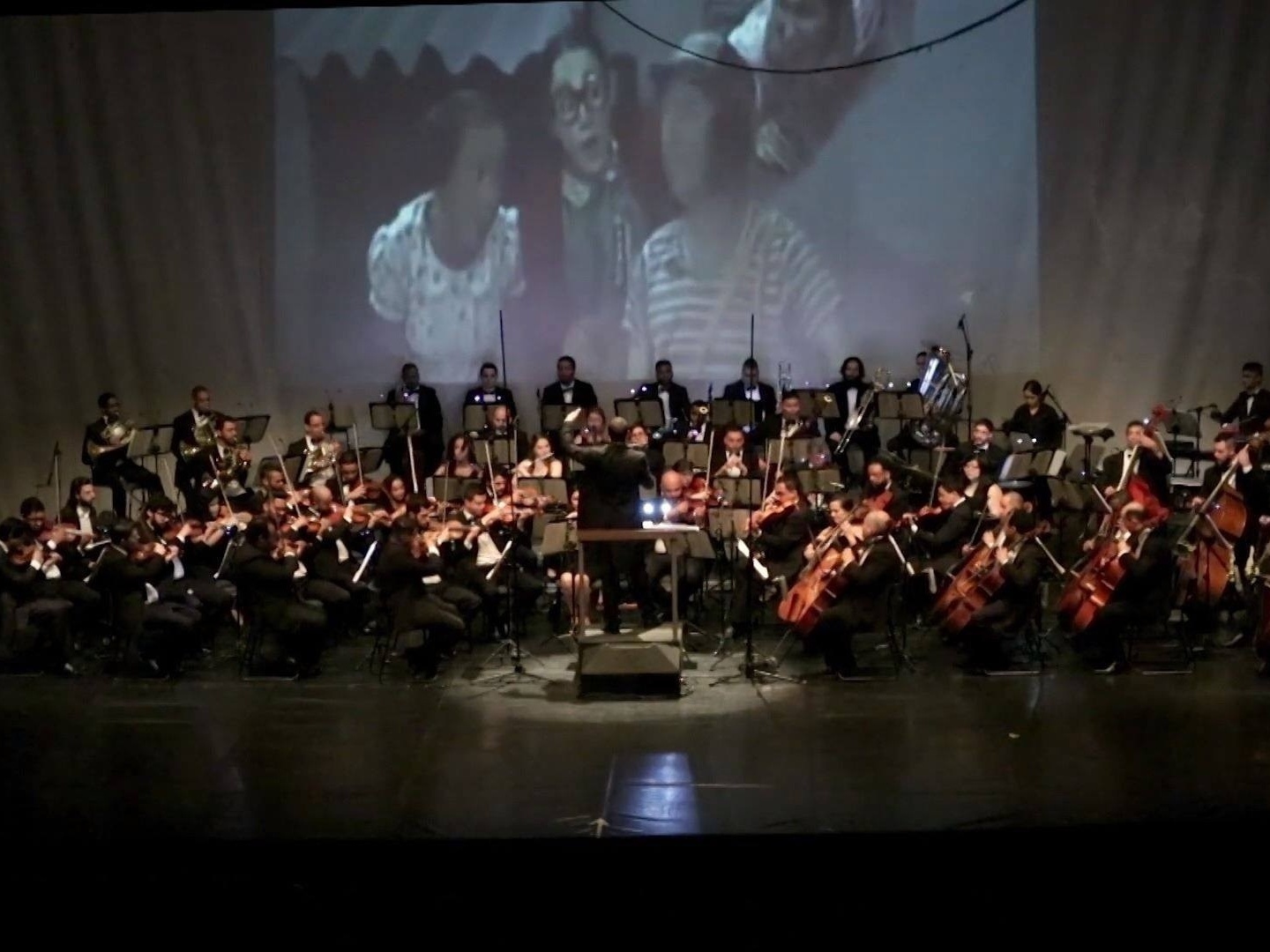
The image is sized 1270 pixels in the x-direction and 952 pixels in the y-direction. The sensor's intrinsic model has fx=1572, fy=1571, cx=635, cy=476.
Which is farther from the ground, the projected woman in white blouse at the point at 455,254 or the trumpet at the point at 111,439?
the projected woman in white blouse at the point at 455,254

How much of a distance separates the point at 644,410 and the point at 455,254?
130 inches

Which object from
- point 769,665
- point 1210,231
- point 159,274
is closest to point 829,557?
point 769,665

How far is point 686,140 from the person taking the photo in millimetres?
16094

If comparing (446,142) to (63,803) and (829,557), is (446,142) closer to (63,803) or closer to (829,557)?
(829,557)

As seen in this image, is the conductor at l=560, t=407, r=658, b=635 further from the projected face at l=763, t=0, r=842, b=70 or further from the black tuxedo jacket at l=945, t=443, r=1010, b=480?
the projected face at l=763, t=0, r=842, b=70

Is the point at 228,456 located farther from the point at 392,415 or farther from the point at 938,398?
the point at 938,398

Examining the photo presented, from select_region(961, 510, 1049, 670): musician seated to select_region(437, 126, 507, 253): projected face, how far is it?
7.38m

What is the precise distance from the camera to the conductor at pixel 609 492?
11.1 m

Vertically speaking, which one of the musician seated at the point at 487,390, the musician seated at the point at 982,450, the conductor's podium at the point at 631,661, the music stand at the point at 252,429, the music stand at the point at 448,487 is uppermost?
the musician seated at the point at 487,390

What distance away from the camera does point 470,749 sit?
9.38 metres

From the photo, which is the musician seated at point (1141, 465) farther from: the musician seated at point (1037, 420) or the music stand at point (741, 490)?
the music stand at point (741, 490)

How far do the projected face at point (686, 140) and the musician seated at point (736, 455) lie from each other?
3407 mm

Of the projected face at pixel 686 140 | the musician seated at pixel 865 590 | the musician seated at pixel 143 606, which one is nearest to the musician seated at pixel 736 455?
the musician seated at pixel 865 590

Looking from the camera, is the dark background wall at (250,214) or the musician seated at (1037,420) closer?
the musician seated at (1037,420)
